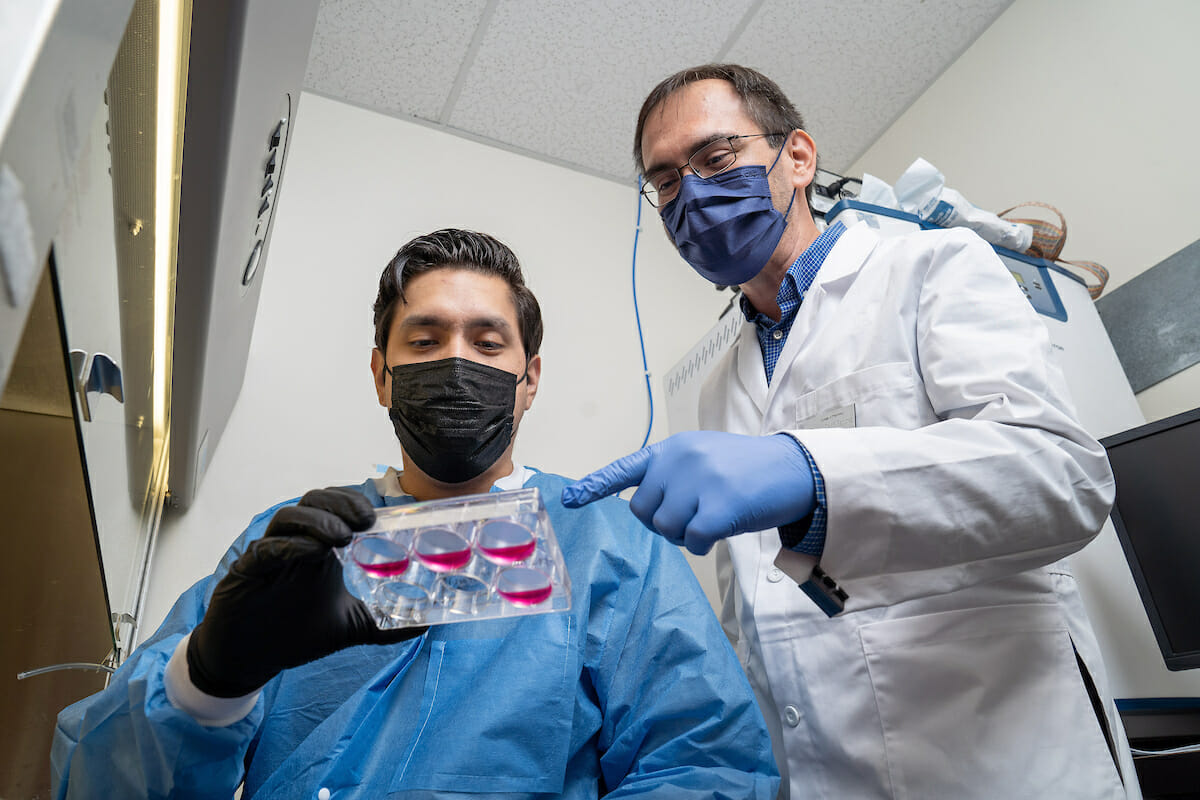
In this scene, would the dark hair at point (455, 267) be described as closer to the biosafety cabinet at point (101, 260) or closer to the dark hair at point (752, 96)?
the biosafety cabinet at point (101, 260)

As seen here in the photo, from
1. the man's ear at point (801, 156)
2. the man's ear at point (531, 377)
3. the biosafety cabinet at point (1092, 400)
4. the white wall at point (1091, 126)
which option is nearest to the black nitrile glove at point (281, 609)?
the man's ear at point (531, 377)

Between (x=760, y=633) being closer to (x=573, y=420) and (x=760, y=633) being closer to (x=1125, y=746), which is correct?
(x=1125, y=746)

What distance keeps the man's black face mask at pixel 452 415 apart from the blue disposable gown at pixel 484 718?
232mm

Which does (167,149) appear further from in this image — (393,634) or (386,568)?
(393,634)

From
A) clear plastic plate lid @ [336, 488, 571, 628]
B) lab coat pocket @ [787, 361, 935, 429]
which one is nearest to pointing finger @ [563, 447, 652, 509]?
clear plastic plate lid @ [336, 488, 571, 628]

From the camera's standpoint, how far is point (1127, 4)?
2.10m

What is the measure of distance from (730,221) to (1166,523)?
107 centimetres

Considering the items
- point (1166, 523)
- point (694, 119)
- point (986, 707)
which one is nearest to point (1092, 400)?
point (1166, 523)

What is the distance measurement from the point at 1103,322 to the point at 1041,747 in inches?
58.7

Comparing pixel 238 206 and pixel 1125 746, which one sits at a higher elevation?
pixel 238 206

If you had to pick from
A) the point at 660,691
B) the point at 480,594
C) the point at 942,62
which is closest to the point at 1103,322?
the point at 942,62

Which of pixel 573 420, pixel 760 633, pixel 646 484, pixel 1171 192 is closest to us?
pixel 646 484

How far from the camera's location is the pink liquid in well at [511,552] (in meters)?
0.74

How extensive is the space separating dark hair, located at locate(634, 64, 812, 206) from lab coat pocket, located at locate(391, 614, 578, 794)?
1.03 m
